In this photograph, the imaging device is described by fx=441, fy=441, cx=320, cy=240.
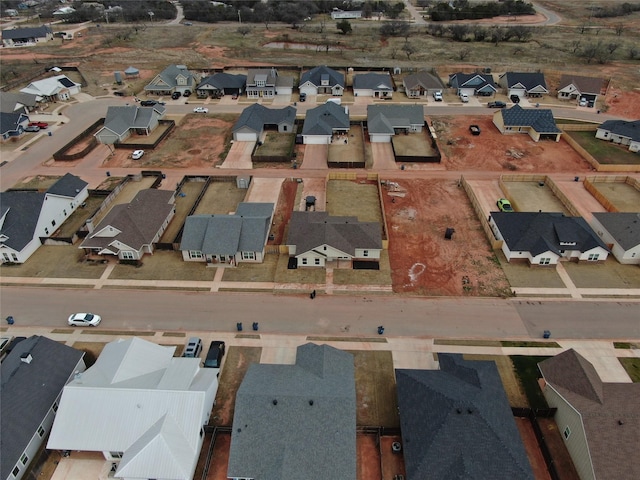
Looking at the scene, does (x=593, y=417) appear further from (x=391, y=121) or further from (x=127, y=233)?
(x=391, y=121)

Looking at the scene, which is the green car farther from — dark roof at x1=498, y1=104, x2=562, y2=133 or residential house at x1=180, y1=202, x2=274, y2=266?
residential house at x1=180, y1=202, x2=274, y2=266

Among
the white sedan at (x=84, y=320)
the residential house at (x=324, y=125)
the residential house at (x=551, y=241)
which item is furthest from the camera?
the residential house at (x=324, y=125)

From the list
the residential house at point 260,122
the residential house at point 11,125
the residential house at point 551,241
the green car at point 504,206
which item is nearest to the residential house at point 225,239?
the residential house at point 551,241

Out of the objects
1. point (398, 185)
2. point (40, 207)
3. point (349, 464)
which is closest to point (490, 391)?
point (349, 464)

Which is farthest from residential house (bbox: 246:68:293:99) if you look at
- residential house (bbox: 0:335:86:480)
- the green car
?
residential house (bbox: 0:335:86:480)

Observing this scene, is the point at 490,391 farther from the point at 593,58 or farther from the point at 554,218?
the point at 593,58

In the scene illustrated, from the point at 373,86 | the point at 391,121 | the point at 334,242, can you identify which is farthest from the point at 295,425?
the point at 373,86

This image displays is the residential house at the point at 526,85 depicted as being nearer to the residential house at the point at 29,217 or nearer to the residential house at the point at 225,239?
the residential house at the point at 225,239
